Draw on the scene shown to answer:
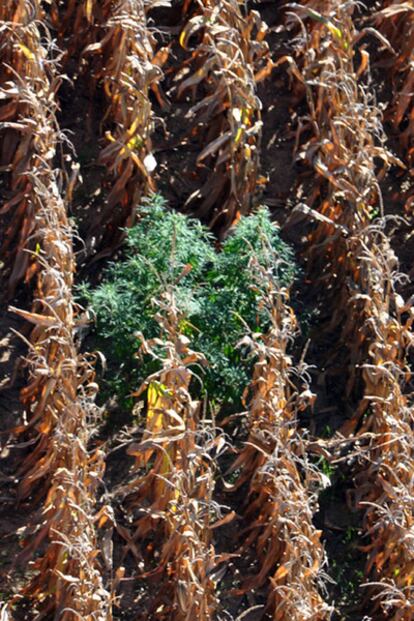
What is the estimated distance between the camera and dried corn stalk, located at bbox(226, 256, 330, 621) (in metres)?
5.93

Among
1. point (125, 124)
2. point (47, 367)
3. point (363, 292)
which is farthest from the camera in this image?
point (125, 124)

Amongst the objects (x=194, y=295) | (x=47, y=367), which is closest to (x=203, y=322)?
(x=194, y=295)

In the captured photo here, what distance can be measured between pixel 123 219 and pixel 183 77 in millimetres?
971

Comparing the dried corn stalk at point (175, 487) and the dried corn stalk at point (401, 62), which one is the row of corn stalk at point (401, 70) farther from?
the dried corn stalk at point (175, 487)

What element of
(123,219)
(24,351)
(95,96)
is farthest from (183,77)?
(24,351)

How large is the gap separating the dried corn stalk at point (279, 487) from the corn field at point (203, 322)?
1cm

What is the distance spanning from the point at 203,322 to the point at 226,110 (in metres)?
1.23

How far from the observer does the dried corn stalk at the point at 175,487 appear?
5.87 m

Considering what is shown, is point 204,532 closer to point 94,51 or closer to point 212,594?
Result: point 212,594

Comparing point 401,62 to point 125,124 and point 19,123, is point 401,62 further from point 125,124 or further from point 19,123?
point 19,123

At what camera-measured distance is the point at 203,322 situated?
6527 mm

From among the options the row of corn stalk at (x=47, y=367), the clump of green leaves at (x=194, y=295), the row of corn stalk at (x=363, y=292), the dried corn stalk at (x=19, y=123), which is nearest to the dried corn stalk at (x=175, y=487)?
the clump of green leaves at (x=194, y=295)

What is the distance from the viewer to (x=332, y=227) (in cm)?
710

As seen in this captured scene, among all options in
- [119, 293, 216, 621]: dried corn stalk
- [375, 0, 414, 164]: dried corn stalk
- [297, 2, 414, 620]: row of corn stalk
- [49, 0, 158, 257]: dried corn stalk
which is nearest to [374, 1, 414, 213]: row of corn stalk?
[375, 0, 414, 164]: dried corn stalk
